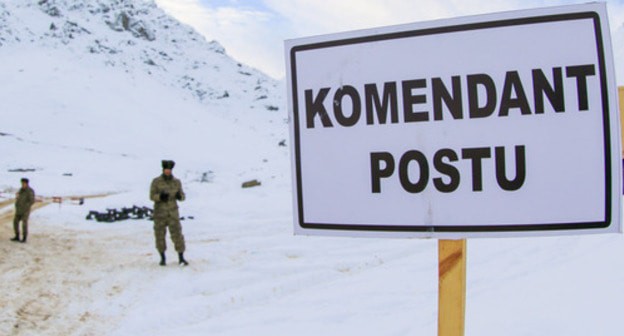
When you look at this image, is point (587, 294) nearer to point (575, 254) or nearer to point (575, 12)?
point (575, 254)

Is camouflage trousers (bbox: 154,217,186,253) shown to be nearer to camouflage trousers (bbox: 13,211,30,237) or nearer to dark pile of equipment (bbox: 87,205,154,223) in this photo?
camouflage trousers (bbox: 13,211,30,237)

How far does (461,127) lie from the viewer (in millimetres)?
1353

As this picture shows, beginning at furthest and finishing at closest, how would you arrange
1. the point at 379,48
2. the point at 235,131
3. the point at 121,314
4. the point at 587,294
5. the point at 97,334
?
the point at 235,131, the point at 121,314, the point at 97,334, the point at 587,294, the point at 379,48

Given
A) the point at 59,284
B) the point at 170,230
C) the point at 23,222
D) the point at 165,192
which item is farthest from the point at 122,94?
the point at 59,284

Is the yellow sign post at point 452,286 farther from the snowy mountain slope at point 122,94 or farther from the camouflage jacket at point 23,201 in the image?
the snowy mountain slope at point 122,94

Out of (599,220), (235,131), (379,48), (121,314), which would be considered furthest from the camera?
(235,131)

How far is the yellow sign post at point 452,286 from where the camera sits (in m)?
1.42

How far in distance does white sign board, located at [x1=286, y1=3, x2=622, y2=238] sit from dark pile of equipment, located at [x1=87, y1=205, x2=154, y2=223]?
1295 centimetres

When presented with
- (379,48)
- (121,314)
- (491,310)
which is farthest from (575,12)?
(121,314)

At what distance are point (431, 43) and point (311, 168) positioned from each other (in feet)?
1.60

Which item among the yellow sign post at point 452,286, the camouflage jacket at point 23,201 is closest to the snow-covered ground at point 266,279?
the camouflage jacket at point 23,201

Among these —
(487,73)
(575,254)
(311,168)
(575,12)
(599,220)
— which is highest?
(575,12)

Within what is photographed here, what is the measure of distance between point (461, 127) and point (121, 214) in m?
13.6

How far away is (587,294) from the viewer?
3672 millimetres
